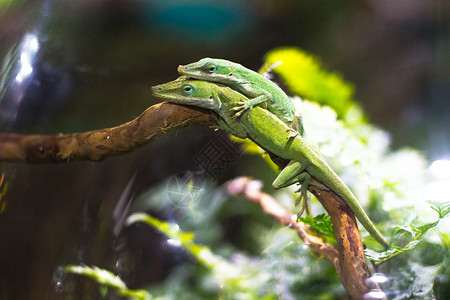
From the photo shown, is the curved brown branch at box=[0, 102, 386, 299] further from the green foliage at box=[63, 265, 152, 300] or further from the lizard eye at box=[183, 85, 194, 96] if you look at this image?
the green foliage at box=[63, 265, 152, 300]

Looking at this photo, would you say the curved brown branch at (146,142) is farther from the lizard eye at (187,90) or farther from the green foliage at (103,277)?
the green foliage at (103,277)

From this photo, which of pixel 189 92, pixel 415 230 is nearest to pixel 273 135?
pixel 189 92

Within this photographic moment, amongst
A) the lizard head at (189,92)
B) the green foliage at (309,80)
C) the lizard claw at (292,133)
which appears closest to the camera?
the lizard head at (189,92)

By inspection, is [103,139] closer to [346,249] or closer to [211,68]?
[211,68]

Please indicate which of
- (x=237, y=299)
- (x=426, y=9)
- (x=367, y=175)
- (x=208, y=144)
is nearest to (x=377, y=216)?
(x=367, y=175)

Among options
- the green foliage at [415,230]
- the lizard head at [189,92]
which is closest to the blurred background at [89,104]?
the lizard head at [189,92]

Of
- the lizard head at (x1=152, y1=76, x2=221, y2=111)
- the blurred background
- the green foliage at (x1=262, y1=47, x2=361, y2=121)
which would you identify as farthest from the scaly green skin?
the green foliage at (x1=262, y1=47, x2=361, y2=121)

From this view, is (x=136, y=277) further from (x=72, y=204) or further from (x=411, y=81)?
(x=411, y=81)
